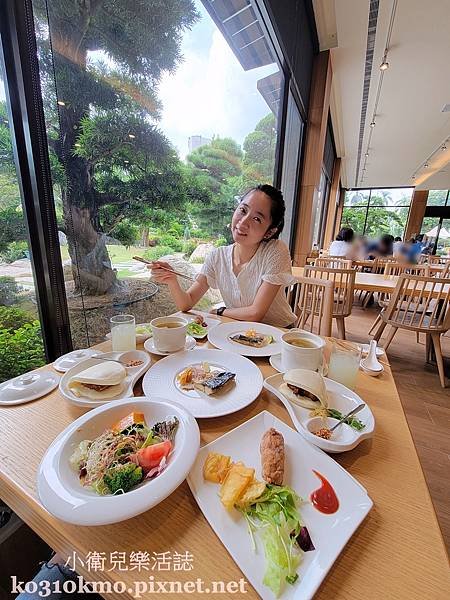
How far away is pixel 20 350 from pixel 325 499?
42.0 inches

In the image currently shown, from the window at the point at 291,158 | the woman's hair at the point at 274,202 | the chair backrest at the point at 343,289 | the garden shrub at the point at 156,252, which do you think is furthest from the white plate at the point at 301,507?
the window at the point at 291,158

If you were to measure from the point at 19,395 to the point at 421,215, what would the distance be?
13507 mm

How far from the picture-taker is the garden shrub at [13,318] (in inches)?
36.4

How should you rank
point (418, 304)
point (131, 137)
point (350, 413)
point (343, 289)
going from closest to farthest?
point (350, 413)
point (131, 137)
point (418, 304)
point (343, 289)

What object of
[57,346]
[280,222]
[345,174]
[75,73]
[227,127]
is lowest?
[57,346]

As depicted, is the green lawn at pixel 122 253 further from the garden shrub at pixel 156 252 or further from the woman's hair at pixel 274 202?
the woman's hair at pixel 274 202

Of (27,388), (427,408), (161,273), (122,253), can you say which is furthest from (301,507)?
(427,408)

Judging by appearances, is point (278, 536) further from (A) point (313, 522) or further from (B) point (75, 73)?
(B) point (75, 73)

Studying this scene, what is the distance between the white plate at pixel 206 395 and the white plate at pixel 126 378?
1.3 inches

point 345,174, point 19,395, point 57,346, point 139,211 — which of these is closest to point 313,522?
point 19,395

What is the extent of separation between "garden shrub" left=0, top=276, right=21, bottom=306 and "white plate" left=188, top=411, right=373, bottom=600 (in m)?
0.87

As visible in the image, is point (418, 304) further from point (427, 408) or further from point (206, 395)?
point (206, 395)

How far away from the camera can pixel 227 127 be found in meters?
1.85

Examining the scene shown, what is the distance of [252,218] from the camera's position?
1.39 m
